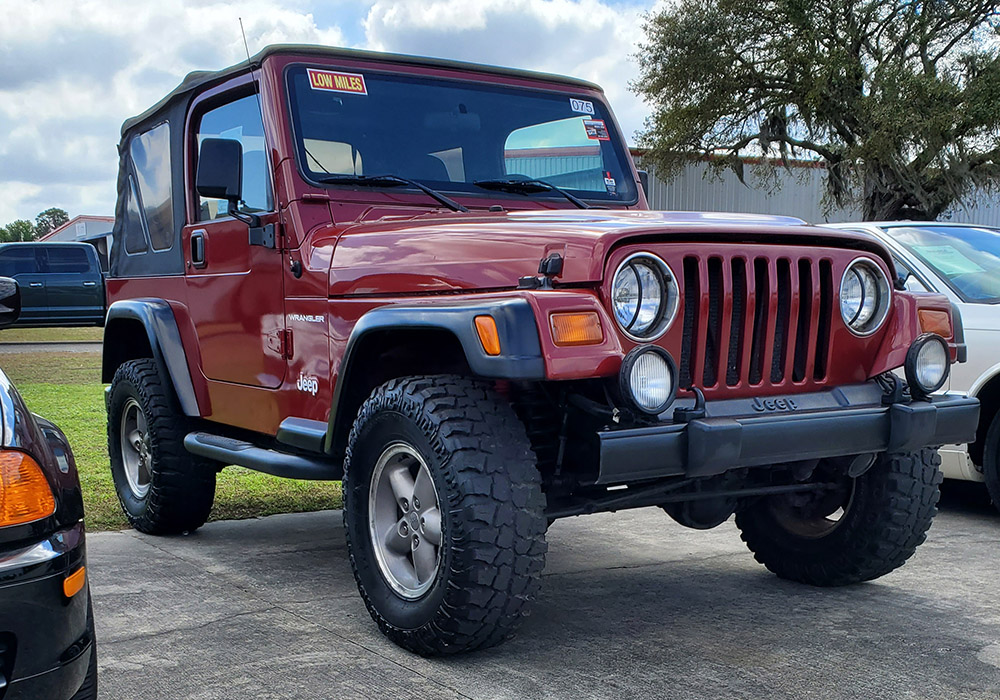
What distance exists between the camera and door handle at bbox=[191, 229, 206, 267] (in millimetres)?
5117

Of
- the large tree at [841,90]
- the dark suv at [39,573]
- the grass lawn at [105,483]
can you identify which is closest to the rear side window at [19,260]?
the grass lawn at [105,483]

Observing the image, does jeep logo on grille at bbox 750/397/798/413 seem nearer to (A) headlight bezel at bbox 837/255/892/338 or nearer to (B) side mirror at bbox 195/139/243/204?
(A) headlight bezel at bbox 837/255/892/338

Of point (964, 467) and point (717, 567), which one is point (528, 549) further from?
point (964, 467)

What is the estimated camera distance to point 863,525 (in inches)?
167

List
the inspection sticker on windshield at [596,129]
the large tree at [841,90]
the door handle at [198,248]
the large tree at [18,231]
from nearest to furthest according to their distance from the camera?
the door handle at [198,248] < the inspection sticker on windshield at [596,129] < the large tree at [841,90] < the large tree at [18,231]

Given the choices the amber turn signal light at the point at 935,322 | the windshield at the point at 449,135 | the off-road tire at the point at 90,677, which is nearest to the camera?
the off-road tire at the point at 90,677

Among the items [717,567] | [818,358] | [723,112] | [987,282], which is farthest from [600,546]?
[723,112]

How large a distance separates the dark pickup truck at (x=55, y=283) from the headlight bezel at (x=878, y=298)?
19.7m

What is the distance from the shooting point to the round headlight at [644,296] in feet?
11.1

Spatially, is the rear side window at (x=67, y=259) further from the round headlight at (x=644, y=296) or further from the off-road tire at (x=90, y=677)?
the off-road tire at (x=90, y=677)

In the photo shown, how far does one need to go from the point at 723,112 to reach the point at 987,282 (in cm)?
2329

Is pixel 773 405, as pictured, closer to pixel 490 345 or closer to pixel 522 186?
pixel 490 345

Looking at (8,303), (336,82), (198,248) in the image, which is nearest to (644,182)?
(336,82)

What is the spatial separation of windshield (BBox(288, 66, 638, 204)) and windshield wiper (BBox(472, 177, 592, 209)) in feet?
0.06
